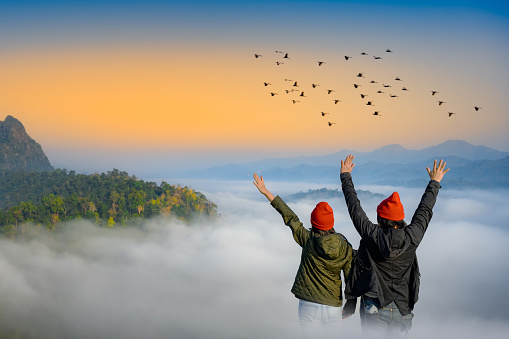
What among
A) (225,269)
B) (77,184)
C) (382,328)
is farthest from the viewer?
(225,269)

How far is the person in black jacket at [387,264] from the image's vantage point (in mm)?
6324

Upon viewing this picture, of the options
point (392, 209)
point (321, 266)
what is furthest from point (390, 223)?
point (321, 266)

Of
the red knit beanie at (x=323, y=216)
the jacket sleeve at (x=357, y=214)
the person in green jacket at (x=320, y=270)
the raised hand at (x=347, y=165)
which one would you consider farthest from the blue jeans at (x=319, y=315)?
the raised hand at (x=347, y=165)

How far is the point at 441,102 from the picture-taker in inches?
438

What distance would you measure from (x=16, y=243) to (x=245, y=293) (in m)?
80.1

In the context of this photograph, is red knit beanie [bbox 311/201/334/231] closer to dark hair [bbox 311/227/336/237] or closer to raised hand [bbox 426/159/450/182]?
dark hair [bbox 311/227/336/237]

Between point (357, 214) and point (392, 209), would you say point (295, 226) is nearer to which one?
point (357, 214)

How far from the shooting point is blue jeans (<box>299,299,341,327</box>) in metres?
7.00

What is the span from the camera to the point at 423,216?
258 inches

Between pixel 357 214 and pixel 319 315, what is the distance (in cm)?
171

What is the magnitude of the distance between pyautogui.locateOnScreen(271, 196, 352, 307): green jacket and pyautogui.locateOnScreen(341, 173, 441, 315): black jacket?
0.19 meters

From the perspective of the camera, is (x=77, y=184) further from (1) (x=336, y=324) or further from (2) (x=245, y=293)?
(1) (x=336, y=324)

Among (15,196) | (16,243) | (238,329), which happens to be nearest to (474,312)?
(238,329)

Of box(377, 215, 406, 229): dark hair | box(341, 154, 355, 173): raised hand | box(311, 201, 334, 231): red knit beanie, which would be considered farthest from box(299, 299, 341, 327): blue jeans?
box(341, 154, 355, 173): raised hand
